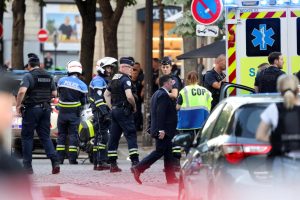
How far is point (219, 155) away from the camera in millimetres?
9891

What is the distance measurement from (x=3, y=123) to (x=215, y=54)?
62.8ft

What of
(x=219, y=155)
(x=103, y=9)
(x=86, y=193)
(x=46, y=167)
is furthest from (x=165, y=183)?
(x=103, y=9)

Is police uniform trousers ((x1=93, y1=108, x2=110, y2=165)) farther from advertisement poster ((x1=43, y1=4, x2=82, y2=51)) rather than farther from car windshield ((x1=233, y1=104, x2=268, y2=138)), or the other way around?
advertisement poster ((x1=43, y1=4, x2=82, y2=51))

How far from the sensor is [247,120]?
988 cm

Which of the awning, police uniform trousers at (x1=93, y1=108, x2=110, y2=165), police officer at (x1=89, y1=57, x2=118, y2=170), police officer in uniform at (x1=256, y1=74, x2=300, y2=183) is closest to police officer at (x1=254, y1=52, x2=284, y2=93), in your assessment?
police officer at (x1=89, y1=57, x2=118, y2=170)

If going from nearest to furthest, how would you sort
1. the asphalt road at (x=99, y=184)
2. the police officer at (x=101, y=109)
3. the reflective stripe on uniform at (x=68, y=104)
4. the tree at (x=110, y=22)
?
the asphalt road at (x=99, y=184) → the police officer at (x=101, y=109) → the reflective stripe on uniform at (x=68, y=104) → the tree at (x=110, y=22)

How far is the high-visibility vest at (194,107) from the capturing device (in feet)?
56.9

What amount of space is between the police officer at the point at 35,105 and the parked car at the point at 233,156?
7.09 metres

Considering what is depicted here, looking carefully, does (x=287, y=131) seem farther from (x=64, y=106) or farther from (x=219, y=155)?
(x=64, y=106)

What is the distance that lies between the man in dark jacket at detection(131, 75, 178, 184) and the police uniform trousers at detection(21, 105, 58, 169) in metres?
1.83

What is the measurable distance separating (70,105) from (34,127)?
240cm

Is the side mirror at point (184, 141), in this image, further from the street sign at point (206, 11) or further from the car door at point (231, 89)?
the street sign at point (206, 11)

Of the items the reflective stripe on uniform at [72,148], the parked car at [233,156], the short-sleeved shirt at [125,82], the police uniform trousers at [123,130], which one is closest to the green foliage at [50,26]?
the reflective stripe on uniform at [72,148]

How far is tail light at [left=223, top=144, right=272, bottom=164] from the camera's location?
31.4 feet
